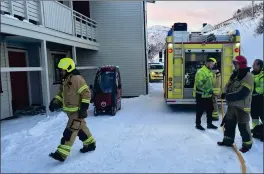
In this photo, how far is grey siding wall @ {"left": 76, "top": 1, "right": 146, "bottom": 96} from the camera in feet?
48.8

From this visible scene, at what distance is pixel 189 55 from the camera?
378 inches

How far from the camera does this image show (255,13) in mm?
29844

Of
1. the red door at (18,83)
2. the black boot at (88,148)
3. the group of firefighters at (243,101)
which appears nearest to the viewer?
the group of firefighters at (243,101)

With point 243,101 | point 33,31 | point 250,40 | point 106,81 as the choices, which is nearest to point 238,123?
point 243,101

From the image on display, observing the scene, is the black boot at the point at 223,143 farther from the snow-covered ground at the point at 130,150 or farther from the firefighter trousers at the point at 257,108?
the firefighter trousers at the point at 257,108

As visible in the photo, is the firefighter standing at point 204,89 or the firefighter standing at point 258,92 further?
the firefighter standing at point 204,89

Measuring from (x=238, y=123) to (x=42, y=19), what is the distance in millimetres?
6827

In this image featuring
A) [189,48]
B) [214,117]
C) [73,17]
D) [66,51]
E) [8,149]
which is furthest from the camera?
[66,51]

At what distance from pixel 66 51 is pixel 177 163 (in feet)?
37.0

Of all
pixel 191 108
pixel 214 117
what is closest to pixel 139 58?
pixel 191 108

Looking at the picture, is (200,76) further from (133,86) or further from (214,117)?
(133,86)

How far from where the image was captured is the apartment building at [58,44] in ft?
27.4

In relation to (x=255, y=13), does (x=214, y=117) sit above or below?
below

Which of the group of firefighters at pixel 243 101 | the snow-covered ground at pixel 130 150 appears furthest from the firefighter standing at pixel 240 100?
the snow-covered ground at pixel 130 150
